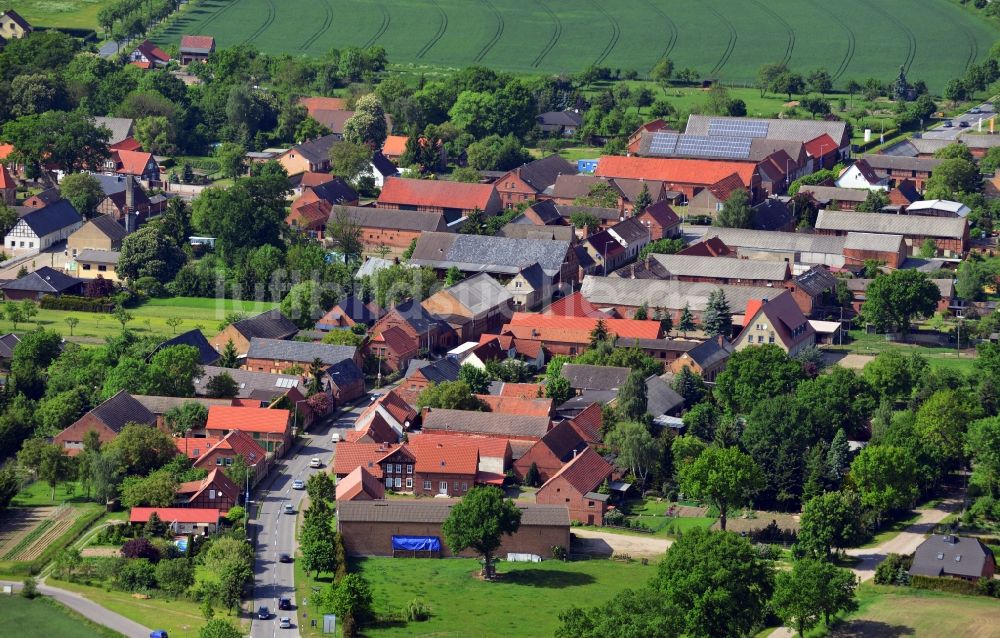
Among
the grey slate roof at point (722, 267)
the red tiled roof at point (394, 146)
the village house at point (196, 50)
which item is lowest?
the grey slate roof at point (722, 267)

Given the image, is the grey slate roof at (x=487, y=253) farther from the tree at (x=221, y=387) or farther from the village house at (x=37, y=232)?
the tree at (x=221, y=387)

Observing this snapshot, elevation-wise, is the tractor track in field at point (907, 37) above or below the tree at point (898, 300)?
above

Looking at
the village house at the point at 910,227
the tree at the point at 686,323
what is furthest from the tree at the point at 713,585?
the village house at the point at 910,227

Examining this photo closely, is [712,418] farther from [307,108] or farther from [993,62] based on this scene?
[993,62]

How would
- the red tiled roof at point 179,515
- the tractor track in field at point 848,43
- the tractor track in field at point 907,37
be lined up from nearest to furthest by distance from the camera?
the red tiled roof at point 179,515
the tractor track in field at point 848,43
the tractor track in field at point 907,37

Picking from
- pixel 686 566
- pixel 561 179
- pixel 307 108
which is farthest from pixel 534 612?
pixel 307 108

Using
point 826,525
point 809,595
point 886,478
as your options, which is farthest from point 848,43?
point 809,595

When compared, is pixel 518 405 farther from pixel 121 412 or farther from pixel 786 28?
pixel 786 28
